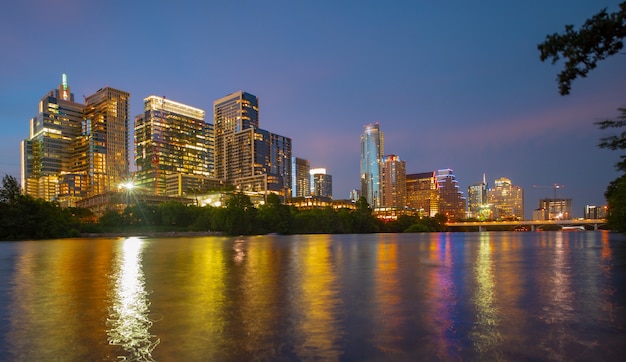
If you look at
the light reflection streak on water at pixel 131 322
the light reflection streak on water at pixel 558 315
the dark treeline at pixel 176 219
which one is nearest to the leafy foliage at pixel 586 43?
the light reflection streak on water at pixel 558 315

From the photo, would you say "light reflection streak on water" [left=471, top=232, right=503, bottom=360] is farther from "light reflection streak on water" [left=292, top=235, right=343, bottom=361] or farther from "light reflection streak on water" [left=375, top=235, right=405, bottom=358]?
"light reflection streak on water" [left=292, top=235, right=343, bottom=361]

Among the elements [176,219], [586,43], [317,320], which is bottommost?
[176,219]

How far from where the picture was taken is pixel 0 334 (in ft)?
39.3

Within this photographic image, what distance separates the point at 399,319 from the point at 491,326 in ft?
8.55

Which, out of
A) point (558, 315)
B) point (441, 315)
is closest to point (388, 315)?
point (441, 315)

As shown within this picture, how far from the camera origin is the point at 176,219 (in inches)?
6132

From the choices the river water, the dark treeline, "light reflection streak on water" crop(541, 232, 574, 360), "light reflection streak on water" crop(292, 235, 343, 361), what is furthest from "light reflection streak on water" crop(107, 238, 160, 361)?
the dark treeline

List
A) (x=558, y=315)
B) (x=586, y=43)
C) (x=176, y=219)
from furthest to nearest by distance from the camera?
(x=176, y=219) < (x=558, y=315) < (x=586, y=43)

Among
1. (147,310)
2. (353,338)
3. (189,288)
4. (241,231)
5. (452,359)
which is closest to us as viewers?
(452,359)

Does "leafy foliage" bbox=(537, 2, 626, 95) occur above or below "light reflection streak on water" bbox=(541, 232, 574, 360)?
above

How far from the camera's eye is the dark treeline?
106 m

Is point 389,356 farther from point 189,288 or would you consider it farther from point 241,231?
point 241,231

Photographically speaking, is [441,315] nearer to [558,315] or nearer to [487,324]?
[487,324]

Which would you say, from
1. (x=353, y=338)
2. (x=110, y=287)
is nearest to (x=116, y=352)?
(x=353, y=338)
